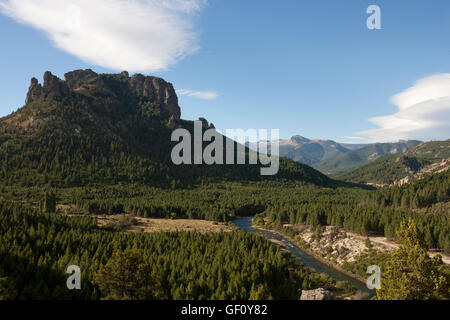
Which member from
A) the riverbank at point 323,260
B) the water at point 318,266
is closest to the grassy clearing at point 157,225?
the water at point 318,266

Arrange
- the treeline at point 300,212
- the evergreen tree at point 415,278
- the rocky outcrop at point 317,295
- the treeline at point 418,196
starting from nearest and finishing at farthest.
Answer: the evergreen tree at point 415,278
the rocky outcrop at point 317,295
the treeline at point 300,212
the treeline at point 418,196

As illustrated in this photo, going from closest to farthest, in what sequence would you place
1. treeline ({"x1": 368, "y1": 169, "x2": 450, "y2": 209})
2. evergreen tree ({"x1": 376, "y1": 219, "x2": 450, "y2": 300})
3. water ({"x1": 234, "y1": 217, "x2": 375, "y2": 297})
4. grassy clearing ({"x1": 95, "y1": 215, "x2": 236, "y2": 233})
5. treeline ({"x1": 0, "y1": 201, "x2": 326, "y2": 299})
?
evergreen tree ({"x1": 376, "y1": 219, "x2": 450, "y2": 300})
treeline ({"x1": 0, "y1": 201, "x2": 326, "y2": 299})
water ({"x1": 234, "y1": 217, "x2": 375, "y2": 297})
grassy clearing ({"x1": 95, "y1": 215, "x2": 236, "y2": 233})
treeline ({"x1": 368, "y1": 169, "x2": 450, "y2": 209})

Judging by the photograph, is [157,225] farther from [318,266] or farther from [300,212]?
[318,266]

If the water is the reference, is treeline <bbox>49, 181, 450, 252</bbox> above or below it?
above

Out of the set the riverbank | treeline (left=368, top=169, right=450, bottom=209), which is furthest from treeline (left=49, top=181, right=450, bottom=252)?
the riverbank

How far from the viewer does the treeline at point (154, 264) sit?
160ft

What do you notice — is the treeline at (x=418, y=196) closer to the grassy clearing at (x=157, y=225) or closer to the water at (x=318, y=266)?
the water at (x=318, y=266)

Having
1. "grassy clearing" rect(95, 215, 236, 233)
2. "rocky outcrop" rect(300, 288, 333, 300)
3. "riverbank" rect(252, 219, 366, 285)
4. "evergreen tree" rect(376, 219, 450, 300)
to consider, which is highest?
"evergreen tree" rect(376, 219, 450, 300)

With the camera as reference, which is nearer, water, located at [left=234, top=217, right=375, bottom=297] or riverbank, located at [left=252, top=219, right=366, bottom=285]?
water, located at [left=234, top=217, right=375, bottom=297]

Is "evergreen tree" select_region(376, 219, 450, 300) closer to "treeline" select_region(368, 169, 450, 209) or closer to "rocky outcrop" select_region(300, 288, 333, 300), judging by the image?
"rocky outcrop" select_region(300, 288, 333, 300)

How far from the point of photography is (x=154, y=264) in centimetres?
6116

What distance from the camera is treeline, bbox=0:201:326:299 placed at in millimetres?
48625

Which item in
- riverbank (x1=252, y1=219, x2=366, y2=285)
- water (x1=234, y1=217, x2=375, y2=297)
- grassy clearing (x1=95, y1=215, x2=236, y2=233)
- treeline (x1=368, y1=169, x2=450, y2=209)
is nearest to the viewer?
water (x1=234, y1=217, x2=375, y2=297)
